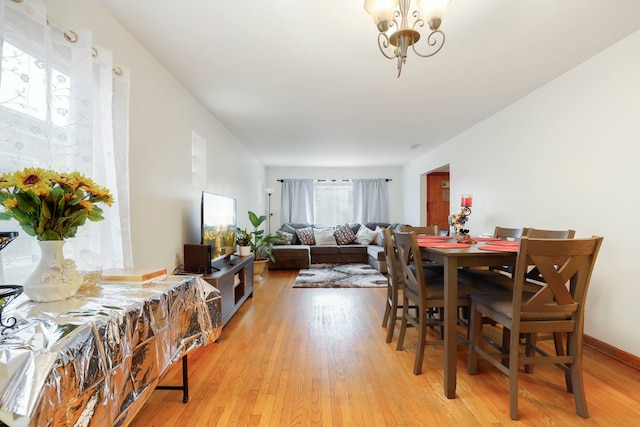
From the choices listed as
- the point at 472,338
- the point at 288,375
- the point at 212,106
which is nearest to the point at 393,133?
the point at 212,106

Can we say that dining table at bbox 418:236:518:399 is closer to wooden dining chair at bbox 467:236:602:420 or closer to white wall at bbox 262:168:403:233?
wooden dining chair at bbox 467:236:602:420

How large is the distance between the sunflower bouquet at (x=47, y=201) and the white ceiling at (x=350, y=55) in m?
1.30

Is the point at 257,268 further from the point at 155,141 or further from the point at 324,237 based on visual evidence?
the point at 155,141

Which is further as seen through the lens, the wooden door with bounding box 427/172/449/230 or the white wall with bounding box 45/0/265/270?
the wooden door with bounding box 427/172/449/230

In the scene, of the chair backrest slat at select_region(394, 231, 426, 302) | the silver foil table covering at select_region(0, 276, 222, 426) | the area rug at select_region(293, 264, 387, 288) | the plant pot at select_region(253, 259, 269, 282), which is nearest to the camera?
the silver foil table covering at select_region(0, 276, 222, 426)

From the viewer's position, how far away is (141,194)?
2150mm

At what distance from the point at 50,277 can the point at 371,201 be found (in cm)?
684

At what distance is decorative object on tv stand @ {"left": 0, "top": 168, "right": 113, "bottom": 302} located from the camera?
37.7 inches

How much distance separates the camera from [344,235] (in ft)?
22.1

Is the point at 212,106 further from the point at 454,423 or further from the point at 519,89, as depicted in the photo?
the point at 454,423

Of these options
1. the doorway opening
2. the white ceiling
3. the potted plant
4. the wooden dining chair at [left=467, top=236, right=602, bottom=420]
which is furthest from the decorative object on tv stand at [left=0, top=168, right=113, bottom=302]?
the doorway opening

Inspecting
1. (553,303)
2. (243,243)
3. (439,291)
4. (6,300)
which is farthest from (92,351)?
(243,243)

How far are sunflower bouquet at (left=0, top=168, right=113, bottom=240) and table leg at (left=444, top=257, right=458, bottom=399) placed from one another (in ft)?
5.72

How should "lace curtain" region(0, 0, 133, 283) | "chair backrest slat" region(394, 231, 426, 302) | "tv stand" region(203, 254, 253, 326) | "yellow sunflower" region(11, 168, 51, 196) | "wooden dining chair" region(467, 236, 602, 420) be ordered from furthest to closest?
"tv stand" region(203, 254, 253, 326), "chair backrest slat" region(394, 231, 426, 302), "wooden dining chair" region(467, 236, 602, 420), "lace curtain" region(0, 0, 133, 283), "yellow sunflower" region(11, 168, 51, 196)
